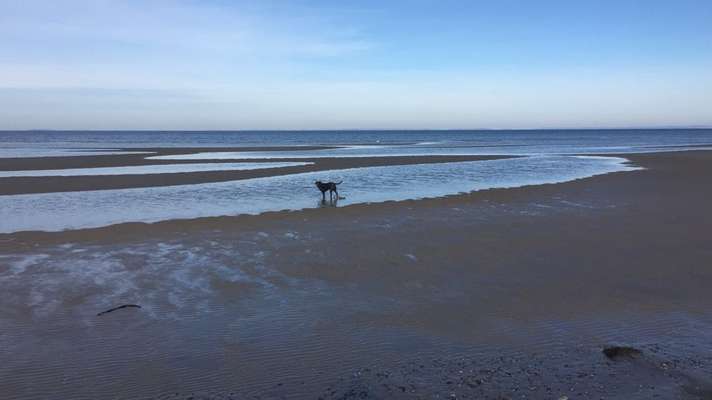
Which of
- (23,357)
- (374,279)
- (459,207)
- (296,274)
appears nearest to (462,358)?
(374,279)

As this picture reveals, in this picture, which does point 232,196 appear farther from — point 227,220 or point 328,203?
point 227,220

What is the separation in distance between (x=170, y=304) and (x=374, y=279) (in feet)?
10.2

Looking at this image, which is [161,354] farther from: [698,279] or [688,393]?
[698,279]

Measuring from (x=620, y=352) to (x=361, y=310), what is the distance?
3.13 meters

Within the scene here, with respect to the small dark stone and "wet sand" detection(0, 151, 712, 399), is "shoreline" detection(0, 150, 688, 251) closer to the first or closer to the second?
"wet sand" detection(0, 151, 712, 399)

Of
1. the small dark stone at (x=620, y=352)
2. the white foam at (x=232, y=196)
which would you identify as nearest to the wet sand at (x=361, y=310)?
the small dark stone at (x=620, y=352)

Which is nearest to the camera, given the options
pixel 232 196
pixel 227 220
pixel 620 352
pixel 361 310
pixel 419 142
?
pixel 620 352

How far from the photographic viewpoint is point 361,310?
7320mm

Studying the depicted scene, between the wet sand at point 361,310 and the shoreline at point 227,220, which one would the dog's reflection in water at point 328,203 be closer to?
the shoreline at point 227,220

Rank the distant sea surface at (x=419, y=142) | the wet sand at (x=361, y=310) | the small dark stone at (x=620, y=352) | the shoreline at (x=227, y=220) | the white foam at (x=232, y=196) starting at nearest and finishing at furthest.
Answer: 1. the wet sand at (x=361, y=310)
2. the small dark stone at (x=620, y=352)
3. the shoreline at (x=227, y=220)
4. the white foam at (x=232, y=196)
5. the distant sea surface at (x=419, y=142)

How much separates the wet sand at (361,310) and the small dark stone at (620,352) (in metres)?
0.10

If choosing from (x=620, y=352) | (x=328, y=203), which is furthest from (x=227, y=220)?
(x=620, y=352)

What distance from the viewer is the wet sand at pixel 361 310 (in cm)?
531

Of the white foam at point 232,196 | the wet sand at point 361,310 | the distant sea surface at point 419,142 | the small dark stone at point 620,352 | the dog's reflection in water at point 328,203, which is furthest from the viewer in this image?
the distant sea surface at point 419,142
